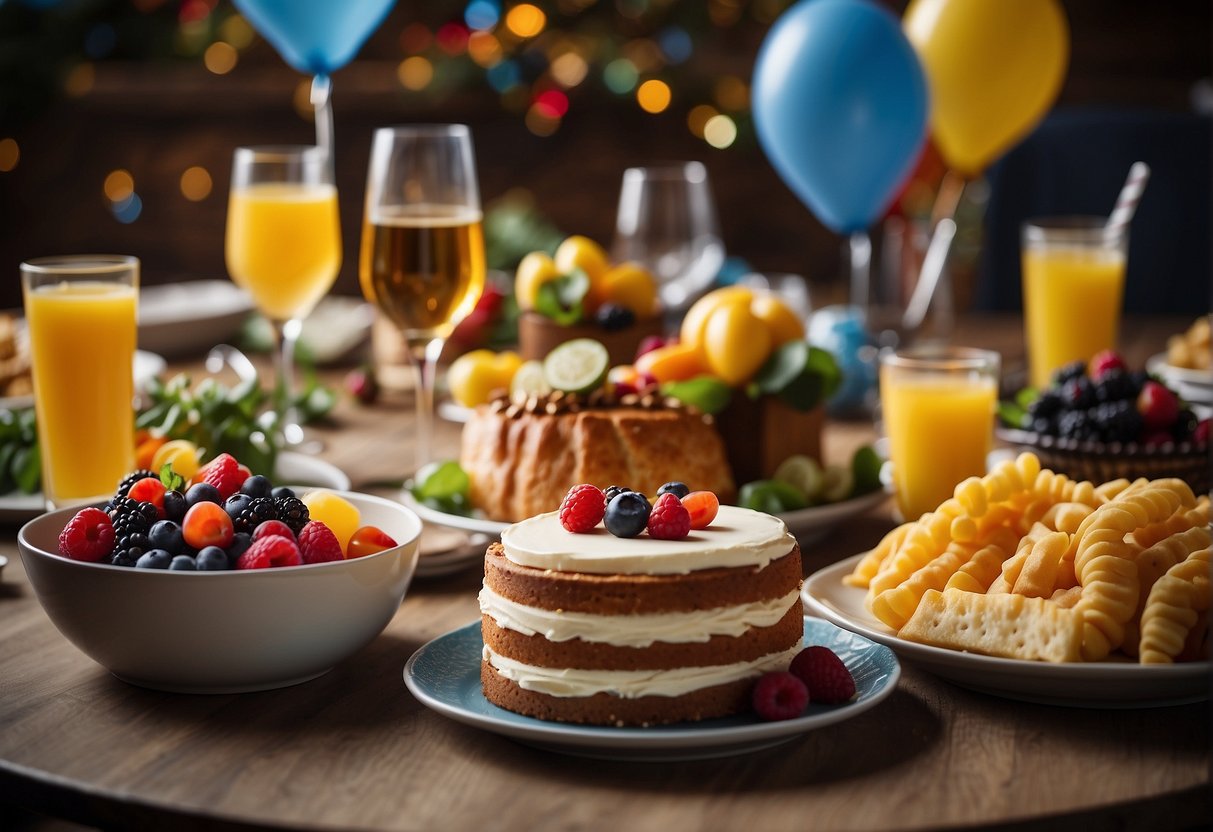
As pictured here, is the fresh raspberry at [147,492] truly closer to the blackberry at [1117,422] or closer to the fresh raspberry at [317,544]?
the fresh raspberry at [317,544]

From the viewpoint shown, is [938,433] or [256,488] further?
[938,433]

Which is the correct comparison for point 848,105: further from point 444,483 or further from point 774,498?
point 444,483

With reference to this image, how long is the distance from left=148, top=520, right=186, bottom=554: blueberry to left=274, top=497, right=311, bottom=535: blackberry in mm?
84

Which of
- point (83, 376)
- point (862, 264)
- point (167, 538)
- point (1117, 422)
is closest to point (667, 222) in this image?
point (862, 264)

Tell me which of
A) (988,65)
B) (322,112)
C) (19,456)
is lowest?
(19,456)

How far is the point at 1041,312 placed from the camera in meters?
2.48

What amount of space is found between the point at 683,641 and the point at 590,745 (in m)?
0.11

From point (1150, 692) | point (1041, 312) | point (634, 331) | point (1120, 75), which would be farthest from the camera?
point (1120, 75)

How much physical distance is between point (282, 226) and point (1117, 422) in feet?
4.01

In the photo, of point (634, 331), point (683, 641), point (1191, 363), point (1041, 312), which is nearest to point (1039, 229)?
point (1041, 312)

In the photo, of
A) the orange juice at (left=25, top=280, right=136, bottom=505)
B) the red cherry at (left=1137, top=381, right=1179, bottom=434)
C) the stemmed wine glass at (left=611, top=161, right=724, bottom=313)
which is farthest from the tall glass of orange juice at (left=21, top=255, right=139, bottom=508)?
the red cherry at (left=1137, top=381, right=1179, bottom=434)

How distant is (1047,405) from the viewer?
1743 millimetres

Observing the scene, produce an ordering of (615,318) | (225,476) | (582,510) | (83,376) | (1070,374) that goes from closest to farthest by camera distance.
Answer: (582,510) → (225,476) → (83,376) → (1070,374) → (615,318)

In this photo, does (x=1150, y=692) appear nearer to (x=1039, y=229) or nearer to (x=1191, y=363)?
(x=1191, y=363)
